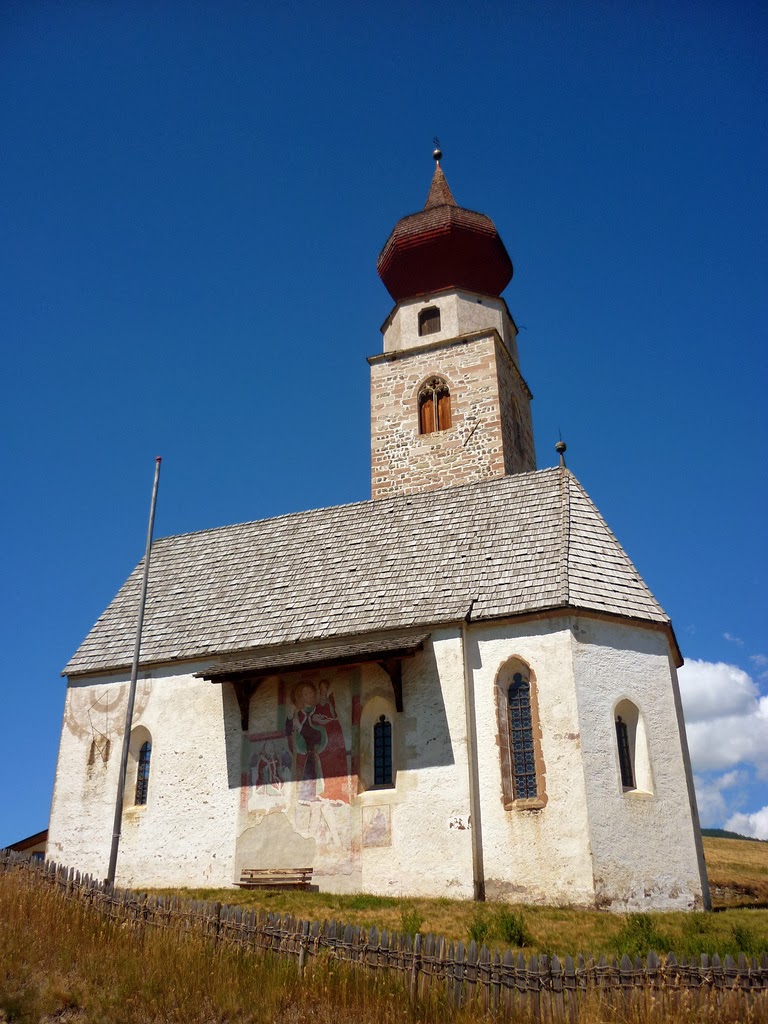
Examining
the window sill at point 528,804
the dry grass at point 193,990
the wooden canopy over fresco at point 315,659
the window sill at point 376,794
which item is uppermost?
the wooden canopy over fresco at point 315,659

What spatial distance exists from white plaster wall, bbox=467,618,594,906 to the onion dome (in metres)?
15.1

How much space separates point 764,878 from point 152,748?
16.0 meters

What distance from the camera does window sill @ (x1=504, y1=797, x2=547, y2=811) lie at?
1625cm

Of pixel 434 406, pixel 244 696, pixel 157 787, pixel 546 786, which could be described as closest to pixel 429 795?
pixel 546 786

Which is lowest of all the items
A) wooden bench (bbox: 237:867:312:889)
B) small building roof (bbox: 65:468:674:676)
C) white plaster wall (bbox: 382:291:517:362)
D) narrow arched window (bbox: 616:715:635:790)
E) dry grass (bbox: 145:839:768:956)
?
dry grass (bbox: 145:839:768:956)

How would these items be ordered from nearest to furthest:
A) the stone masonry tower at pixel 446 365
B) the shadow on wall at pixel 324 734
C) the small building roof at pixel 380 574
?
the shadow on wall at pixel 324 734 → the small building roof at pixel 380 574 → the stone masonry tower at pixel 446 365

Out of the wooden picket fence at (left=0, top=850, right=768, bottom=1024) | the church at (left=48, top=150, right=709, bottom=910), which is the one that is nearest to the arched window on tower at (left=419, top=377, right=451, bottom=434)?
the church at (left=48, top=150, right=709, bottom=910)

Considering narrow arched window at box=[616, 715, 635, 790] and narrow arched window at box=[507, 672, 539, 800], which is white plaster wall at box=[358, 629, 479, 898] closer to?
narrow arched window at box=[507, 672, 539, 800]

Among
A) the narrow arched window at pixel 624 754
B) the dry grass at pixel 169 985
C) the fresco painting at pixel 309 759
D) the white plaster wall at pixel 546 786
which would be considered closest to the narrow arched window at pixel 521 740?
the white plaster wall at pixel 546 786

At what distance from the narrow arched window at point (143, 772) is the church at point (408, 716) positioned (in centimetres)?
4

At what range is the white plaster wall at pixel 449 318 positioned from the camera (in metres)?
28.8

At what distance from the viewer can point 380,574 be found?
67.2 feet

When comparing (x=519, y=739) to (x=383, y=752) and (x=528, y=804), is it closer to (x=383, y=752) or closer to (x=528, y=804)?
(x=528, y=804)

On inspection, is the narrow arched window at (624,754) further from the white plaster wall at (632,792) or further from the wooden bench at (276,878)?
the wooden bench at (276,878)
